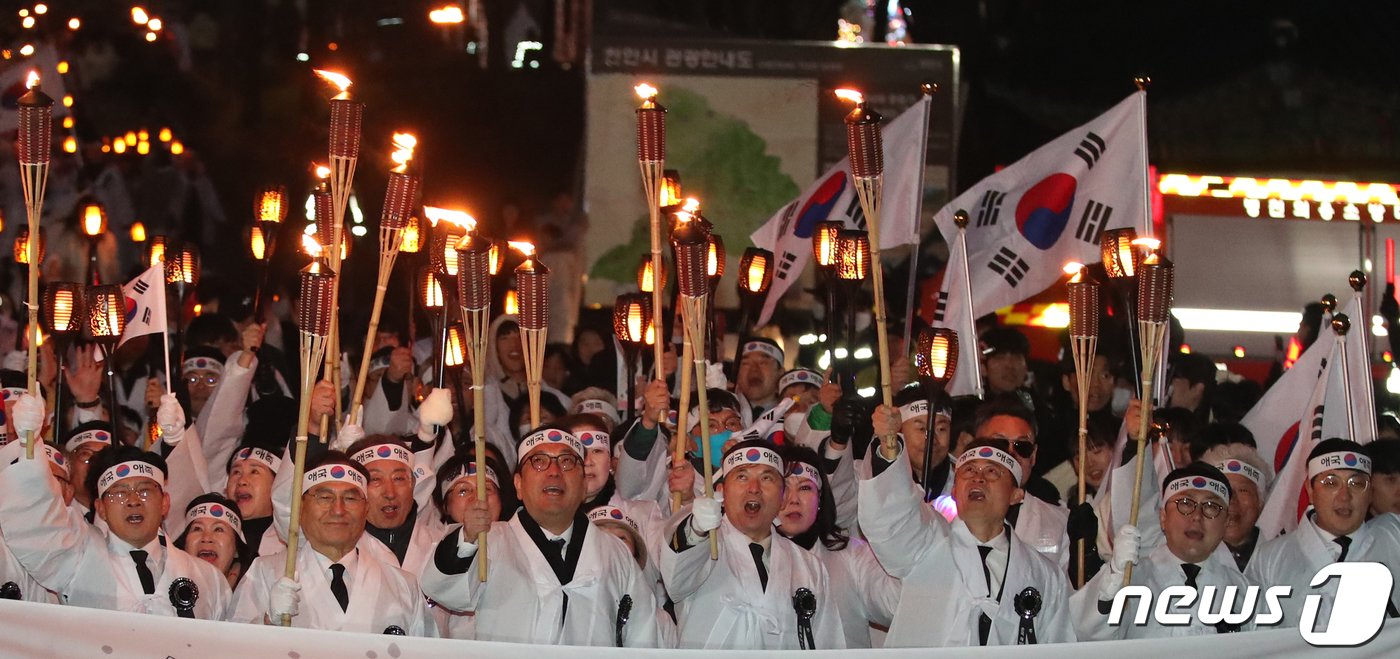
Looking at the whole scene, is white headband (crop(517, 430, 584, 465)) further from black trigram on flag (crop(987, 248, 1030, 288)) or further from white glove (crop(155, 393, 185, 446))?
black trigram on flag (crop(987, 248, 1030, 288))

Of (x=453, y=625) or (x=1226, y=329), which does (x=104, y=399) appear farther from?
(x=1226, y=329)

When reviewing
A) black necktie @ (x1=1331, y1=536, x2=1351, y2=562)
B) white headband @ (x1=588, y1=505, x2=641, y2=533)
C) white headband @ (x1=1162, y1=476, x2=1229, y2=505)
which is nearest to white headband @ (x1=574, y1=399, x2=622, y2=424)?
white headband @ (x1=588, y1=505, x2=641, y2=533)

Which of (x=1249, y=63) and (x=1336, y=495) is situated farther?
(x=1249, y=63)

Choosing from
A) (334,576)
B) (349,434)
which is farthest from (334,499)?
(349,434)

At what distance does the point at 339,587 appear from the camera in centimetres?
607

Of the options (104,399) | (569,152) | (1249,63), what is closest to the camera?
(104,399)

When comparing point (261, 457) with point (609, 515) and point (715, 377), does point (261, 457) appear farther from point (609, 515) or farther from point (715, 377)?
point (715, 377)

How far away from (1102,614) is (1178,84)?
11.7 m

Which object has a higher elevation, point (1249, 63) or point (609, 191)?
point (1249, 63)

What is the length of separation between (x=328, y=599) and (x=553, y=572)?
80cm

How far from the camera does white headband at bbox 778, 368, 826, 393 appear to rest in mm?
8297

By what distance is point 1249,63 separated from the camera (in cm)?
1655

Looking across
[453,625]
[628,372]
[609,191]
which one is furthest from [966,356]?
[609,191]

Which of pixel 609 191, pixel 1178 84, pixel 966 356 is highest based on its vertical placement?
pixel 1178 84
